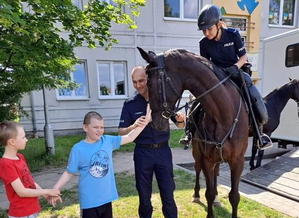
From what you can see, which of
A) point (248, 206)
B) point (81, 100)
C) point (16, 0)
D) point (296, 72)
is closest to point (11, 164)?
point (16, 0)

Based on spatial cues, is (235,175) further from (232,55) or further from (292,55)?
(292,55)

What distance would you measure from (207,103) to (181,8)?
398 inches

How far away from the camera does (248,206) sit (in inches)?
143

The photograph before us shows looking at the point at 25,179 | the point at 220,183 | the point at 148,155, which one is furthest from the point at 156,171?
the point at 220,183

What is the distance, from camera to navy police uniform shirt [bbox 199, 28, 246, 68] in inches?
106

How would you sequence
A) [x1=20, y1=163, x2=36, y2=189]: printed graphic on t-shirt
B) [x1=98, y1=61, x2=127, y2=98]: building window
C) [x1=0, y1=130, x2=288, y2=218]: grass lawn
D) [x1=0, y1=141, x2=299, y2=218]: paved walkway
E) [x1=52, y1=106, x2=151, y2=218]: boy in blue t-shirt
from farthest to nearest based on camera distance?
[x1=98, y1=61, x2=127, y2=98]: building window → [x1=0, y1=141, x2=299, y2=218]: paved walkway → [x1=0, y1=130, x2=288, y2=218]: grass lawn → [x1=52, y1=106, x2=151, y2=218]: boy in blue t-shirt → [x1=20, y1=163, x2=36, y2=189]: printed graphic on t-shirt

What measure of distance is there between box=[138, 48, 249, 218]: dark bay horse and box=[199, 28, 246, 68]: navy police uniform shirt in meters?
0.41

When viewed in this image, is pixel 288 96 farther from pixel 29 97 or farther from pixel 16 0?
pixel 29 97

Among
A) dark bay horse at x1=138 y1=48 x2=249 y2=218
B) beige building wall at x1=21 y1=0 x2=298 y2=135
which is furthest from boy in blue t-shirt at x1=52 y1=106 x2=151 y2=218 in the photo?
beige building wall at x1=21 y1=0 x2=298 y2=135

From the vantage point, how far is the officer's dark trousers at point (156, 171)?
244cm

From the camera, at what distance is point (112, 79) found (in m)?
10.6

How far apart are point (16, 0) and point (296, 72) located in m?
6.97

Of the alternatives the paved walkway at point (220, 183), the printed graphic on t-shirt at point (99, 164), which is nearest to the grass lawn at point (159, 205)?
the paved walkway at point (220, 183)

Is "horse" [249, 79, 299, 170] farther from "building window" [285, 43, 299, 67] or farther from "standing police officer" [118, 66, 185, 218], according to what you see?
"standing police officer" [118, 66, 185, 218]
